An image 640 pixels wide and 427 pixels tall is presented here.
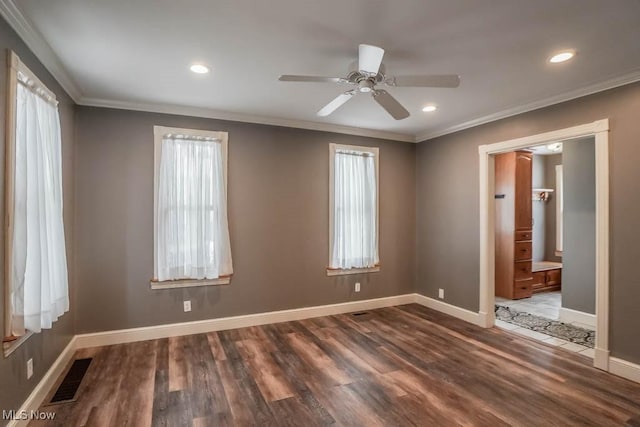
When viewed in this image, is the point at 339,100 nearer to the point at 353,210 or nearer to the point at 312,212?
the point at 312,212

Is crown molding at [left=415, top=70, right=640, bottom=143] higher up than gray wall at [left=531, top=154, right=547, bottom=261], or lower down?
higher up

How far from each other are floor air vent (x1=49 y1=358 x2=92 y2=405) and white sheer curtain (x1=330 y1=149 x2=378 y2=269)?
2.92 meters

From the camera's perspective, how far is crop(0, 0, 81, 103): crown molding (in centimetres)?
189

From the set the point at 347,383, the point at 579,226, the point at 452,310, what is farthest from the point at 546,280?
the point at 347,383

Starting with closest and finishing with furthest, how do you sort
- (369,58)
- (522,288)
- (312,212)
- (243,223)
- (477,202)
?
(369,58)
(243,223)
(477,202)
(312,212)
(522,288)

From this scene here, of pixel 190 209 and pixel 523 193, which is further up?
pixel 523 193

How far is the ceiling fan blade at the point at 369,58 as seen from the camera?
1.94 metres

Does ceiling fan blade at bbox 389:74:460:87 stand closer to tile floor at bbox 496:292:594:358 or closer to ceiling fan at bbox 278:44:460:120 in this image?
ceiling fan at bbox 278:44:460:120

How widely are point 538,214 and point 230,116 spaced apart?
249 inches

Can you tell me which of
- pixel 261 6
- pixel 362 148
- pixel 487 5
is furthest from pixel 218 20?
pixel 362 148

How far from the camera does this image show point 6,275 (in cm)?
191

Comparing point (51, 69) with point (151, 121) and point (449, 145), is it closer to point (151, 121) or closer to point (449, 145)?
point (151, 121)

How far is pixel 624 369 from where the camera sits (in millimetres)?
2811

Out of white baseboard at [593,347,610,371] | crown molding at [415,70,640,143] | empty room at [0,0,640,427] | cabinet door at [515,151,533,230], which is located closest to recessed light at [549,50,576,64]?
empty room at [0,0,640,427]
